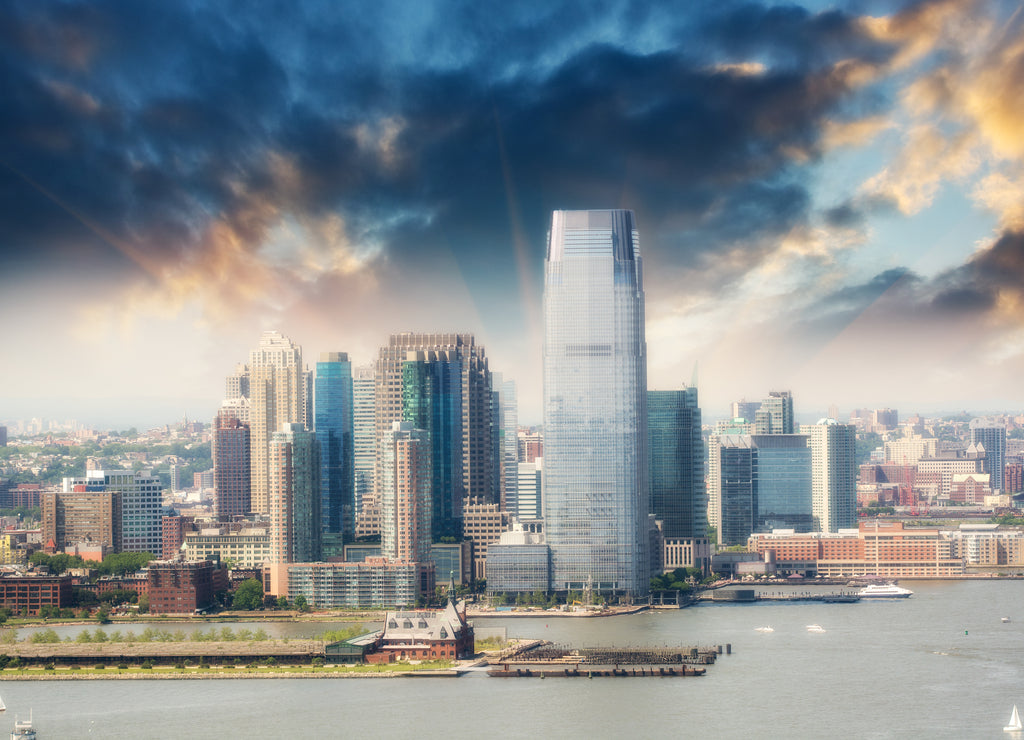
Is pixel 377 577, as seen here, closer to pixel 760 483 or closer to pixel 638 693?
pixel 638 693

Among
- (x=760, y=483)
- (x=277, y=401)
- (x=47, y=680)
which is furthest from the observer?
(x=277, y=401)

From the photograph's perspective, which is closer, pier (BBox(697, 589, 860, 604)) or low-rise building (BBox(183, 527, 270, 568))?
pier (BBox(697, 589, 860, 604))

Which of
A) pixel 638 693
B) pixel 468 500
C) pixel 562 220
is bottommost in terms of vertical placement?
pixel 638 693

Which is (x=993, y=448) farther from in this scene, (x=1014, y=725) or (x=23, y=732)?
(x=23, y=732)

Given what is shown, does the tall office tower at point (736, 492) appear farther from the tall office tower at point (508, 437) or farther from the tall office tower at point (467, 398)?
the tall office tower at point (467, 398)

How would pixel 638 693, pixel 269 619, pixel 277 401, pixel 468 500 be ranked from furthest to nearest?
pixel 277 401
pixel 468 500
pixel 269 619
pixel 638 693

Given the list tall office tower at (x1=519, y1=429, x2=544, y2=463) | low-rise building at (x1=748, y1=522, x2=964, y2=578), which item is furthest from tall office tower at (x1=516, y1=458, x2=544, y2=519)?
tall office tower at (x1=519, y1=429, x2=544, y2=463)

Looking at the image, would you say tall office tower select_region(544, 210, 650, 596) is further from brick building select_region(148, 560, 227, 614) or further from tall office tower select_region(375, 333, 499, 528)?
brick building select_region(148, 560, 227, 614)

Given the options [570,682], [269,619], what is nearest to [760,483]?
[269,619]
